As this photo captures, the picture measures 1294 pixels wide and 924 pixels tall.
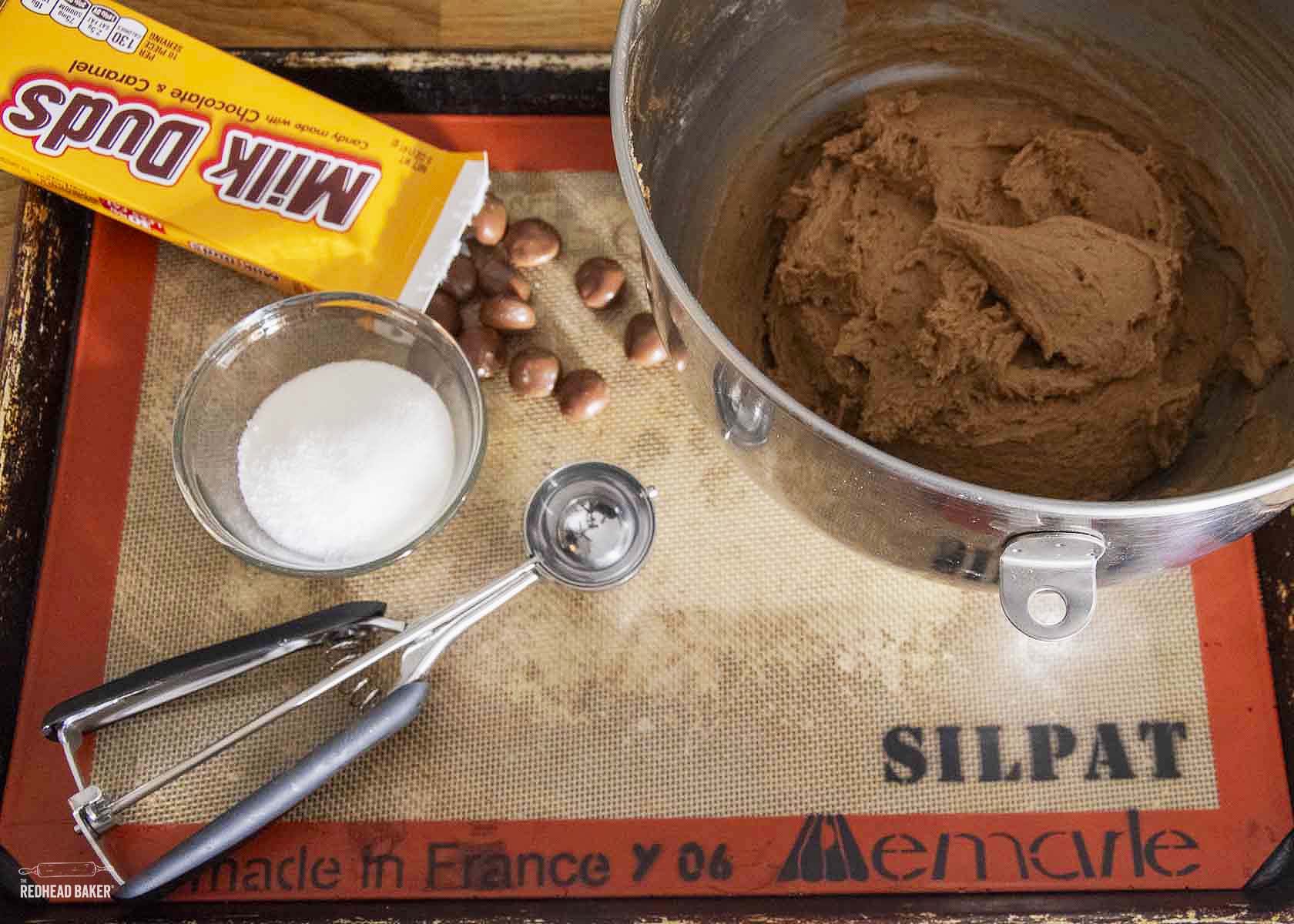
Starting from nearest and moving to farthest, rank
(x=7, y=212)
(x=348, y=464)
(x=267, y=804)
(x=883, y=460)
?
(x=883, y=460), (x=267, y=804), (x=348, y=464), (x=7, y=212)

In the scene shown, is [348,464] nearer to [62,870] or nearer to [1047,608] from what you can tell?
[62,870]

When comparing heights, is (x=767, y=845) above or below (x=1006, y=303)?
below

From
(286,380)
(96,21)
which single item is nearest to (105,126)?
(96,21)

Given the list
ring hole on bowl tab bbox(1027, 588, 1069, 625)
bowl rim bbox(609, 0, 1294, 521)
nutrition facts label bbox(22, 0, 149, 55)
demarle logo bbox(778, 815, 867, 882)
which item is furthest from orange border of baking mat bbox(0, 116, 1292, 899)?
nutrition facts label bbox(22, 0, 149, 55)

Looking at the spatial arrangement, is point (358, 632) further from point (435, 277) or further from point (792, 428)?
point (792, 428)

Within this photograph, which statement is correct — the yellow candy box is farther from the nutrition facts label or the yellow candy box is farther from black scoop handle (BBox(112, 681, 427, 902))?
black scoop handle (BBox(112, 681, 427, 902))

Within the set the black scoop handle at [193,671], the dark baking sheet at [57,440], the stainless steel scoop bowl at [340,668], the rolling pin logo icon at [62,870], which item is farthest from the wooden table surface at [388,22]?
the rolling pin logo icon at [62,870]
